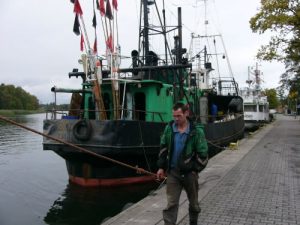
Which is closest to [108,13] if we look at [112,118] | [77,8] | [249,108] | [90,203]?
[77,8]

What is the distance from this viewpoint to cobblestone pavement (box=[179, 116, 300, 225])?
6.17 meters

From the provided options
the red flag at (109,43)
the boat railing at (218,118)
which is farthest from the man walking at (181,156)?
the boat railing at (218,118)

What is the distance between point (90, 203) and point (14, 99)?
112222 millimetres

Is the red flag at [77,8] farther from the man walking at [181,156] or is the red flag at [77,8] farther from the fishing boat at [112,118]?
the man walking at [181,156]

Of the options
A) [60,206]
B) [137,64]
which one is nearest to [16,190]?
[60,206]

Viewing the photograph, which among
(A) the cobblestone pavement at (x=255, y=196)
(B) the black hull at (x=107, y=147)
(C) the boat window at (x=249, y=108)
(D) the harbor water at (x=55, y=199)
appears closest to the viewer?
(A) the cobblestone pavement at (x=255, y=196)

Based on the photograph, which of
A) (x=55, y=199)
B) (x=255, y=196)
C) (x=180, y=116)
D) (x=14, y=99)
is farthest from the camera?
(x=14, y=99)

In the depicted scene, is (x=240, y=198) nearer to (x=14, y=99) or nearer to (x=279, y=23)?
(x=279, y=23)

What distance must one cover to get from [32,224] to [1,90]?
362ft

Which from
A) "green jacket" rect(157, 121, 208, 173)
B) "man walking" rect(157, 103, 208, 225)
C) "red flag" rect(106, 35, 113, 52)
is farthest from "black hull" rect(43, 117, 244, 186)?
"green jacket" rect(157, 121, 208, 173)

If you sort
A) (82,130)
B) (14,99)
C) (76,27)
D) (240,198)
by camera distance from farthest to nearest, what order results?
(14,99), (82,130), (76,27), (240,198)

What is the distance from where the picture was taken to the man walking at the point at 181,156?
505 cm

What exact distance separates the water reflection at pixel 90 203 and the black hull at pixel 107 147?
26 centimetres

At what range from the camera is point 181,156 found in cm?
507
